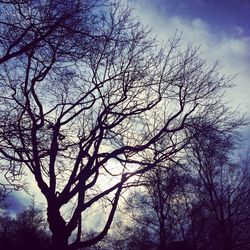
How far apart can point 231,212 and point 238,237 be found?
1.90 m

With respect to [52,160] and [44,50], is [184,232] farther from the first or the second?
[44,50]

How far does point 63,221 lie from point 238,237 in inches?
689

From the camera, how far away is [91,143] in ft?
43.2

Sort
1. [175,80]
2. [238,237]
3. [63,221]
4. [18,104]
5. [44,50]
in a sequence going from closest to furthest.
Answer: [44,50], [63,221], [18,104], [175,80], [238,237]

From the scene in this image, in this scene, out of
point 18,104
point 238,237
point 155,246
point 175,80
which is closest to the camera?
point 18,104

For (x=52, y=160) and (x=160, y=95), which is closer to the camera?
(x=52, y=160)

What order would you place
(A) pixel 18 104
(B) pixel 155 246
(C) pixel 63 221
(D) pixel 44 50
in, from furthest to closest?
(B) pixel 155 246
(A) pixel 18 104
(C) pixel 63 221
(D) pixel 44 50

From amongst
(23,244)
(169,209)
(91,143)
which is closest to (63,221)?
(91,143)

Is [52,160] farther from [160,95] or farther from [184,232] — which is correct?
[184,232]

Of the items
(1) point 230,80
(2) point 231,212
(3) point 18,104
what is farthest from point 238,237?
(3) point 18,104

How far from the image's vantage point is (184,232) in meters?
25.7

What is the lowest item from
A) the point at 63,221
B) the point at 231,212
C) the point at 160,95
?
the point at 63,221

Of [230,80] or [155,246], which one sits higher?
[230,80]

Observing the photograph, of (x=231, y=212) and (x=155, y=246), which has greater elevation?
(x=231, y=212)
